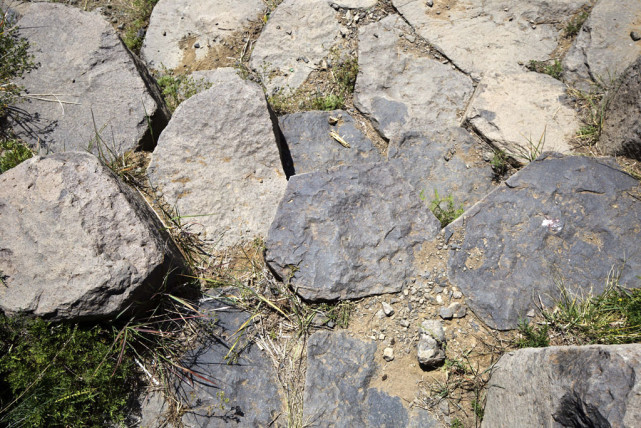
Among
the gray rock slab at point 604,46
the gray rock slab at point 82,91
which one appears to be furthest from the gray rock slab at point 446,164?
the gray rock slab at point 82,91

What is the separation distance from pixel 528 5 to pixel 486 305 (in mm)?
2751

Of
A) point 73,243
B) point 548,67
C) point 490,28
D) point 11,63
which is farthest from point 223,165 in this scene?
point 548,67

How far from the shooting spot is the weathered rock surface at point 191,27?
163 inches

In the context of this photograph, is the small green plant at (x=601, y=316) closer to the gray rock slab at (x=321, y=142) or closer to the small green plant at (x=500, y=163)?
the small green plant at (x=500, y=163)

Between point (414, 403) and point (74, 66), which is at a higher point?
point (74, 66)

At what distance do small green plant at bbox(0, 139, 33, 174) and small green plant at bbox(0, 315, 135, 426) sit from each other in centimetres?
122

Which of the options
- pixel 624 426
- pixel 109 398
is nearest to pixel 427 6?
pixel 624 426

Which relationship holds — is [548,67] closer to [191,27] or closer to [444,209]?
[444,209]

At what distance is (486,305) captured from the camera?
2.73m

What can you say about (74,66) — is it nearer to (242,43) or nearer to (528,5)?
(242,43)

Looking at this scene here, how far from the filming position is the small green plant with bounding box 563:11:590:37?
12.6ft

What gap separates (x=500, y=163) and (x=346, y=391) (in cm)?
186

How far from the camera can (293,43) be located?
13.4 feet

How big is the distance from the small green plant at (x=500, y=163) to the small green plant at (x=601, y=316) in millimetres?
948
